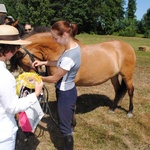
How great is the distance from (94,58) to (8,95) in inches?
103

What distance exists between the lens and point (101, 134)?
158 inches

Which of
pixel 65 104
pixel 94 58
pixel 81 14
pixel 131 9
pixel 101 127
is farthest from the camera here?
pixel 131 9

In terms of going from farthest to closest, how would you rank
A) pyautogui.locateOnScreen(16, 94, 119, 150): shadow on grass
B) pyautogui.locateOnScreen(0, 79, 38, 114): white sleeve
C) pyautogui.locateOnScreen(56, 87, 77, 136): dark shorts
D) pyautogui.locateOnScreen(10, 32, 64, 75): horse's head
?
pyautogui.locateOnScreen(16, 94, 119, 150): shadow on grass
pyautogui.locateOnScreen(10, 32, 64, 75): horse's head
pyautogui.locateOnScreen(56, 87, 77, 136): dark shorts
pyautogui.locateOnScreen(0, 79, 38, 114): white sleeve

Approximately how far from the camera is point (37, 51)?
Answer: 3.52m

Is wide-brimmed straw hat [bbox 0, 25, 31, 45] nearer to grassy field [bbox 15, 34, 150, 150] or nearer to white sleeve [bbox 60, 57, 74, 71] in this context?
white sleeve [bbox 60, 57, 74, 71]

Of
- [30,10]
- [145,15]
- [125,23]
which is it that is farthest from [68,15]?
[145,15]

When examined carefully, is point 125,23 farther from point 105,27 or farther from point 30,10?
point 30,10

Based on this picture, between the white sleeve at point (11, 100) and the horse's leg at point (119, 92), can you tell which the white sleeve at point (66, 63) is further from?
the horse's leg at point (119, 92)

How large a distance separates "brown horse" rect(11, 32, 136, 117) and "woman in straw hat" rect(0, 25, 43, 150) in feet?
5.42

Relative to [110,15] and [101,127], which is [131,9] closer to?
[110,15]

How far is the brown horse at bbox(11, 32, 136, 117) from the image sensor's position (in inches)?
137

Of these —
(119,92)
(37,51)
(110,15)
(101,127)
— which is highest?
(37,51)

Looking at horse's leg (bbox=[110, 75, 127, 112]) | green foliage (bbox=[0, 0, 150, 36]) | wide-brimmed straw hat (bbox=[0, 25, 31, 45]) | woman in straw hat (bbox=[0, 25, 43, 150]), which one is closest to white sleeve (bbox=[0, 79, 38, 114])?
woman in straw hat (bbox=[0, 25, 43, 150])

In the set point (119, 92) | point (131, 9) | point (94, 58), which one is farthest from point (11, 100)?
point (131, 9)
